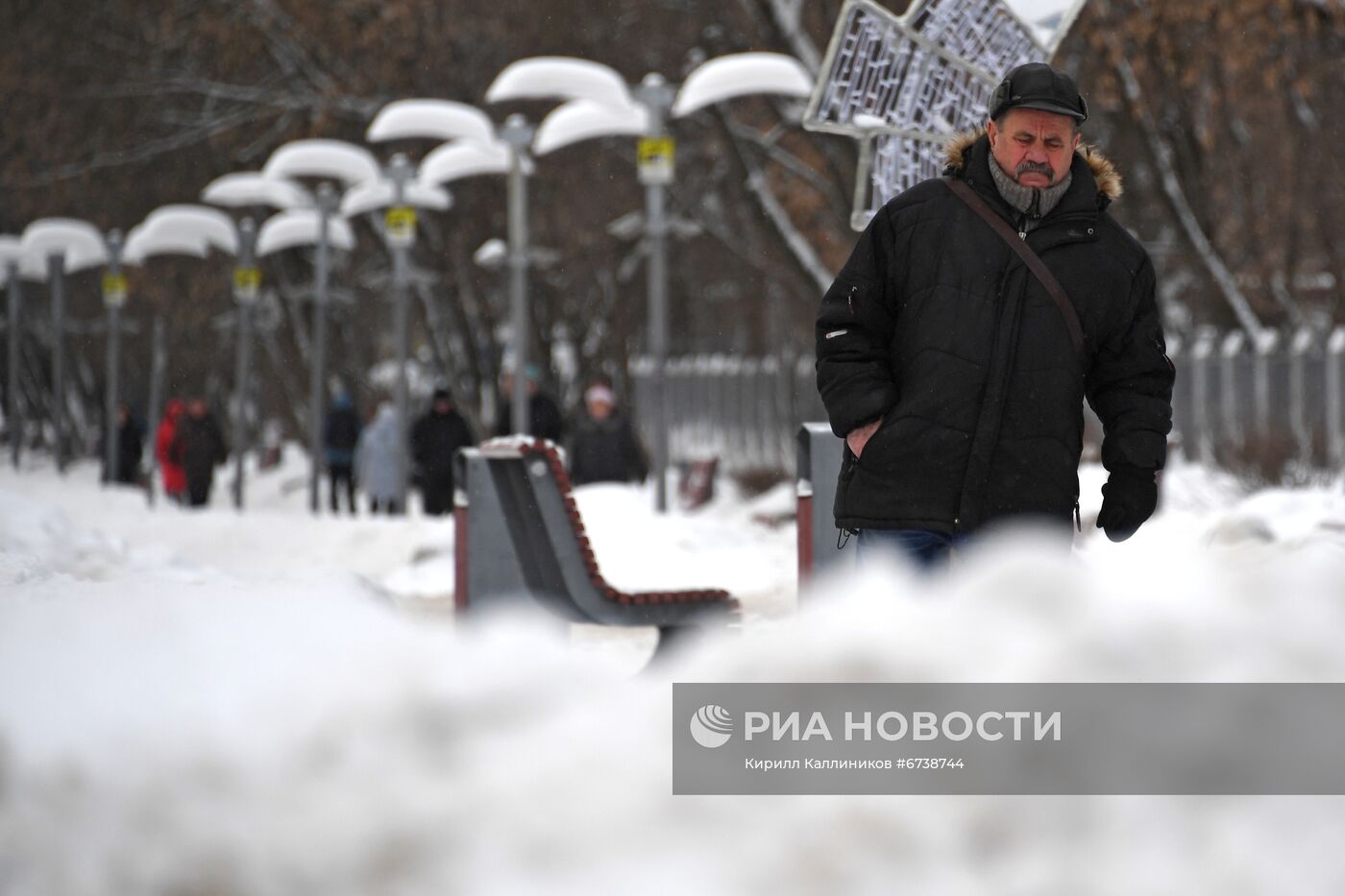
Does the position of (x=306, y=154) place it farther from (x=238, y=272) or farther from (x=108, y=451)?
(x=108, y=451)

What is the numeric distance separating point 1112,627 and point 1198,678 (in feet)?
0.45

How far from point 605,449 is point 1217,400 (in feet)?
32.0

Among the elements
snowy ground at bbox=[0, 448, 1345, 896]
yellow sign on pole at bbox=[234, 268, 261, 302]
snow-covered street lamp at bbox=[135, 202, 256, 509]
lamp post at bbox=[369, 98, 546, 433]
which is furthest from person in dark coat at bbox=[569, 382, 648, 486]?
snowy ground at bbox=[0, 448, 1345, 896]

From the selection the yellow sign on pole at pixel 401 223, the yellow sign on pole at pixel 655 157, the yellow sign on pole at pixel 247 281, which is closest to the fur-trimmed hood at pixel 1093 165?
the yellow sign on pole at pixel 655 157

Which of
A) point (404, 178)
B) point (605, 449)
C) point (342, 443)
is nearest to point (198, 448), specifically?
point (342, 443)

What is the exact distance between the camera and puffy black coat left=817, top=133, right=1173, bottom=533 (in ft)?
Result: 13.0

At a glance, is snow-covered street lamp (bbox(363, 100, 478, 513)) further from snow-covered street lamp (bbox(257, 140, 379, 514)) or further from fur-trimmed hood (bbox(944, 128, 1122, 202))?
fur-trimmed hood (bbox(944, 128, 1122, 202))

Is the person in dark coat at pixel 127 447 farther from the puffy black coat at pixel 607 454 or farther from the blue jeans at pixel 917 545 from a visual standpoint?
the blue jeans at pixel 917 545

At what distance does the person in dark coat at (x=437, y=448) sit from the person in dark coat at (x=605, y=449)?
2.14 metres

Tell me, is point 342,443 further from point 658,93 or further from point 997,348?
point 997,348

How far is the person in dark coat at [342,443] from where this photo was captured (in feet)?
72.0

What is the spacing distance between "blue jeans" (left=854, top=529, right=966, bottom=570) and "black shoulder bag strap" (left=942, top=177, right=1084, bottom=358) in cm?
47

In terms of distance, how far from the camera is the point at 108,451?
28.0 m

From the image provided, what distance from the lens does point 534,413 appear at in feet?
57.2
